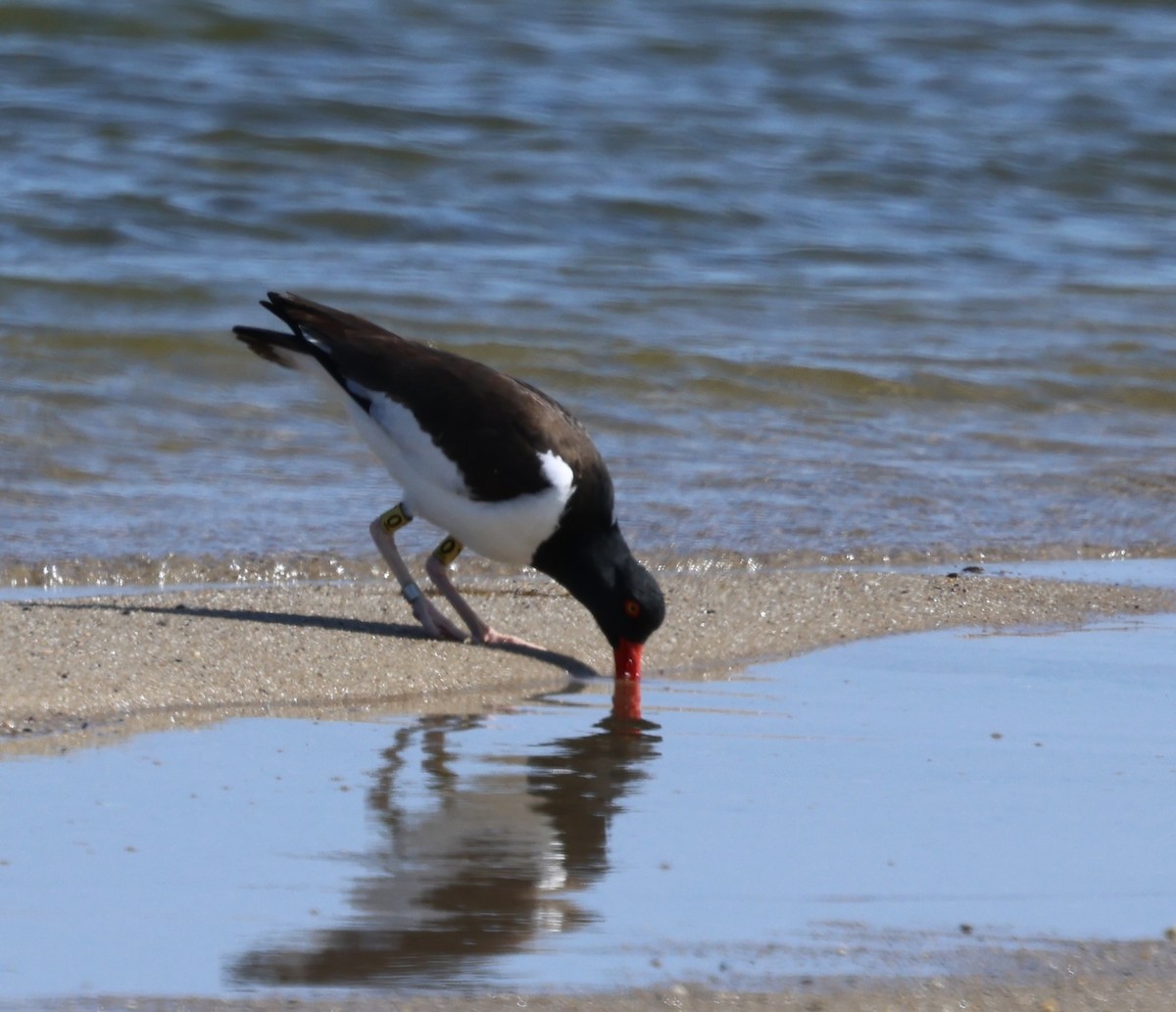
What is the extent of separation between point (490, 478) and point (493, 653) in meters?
0.51

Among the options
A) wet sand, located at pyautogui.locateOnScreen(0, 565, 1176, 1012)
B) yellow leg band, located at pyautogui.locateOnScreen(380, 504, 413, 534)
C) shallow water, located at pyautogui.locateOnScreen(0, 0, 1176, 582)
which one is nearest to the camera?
wet sand, located at pyautogui.locateOnScreen(0, 565, 1176, 1012)

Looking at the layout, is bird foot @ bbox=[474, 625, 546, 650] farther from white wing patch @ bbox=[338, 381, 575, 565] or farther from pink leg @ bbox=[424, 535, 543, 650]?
white wing patch @ bbox=[338, 381, 575, 565]

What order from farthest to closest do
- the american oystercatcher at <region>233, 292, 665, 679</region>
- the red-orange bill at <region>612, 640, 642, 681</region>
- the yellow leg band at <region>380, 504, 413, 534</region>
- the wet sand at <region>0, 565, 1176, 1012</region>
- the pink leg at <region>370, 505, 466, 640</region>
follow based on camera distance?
1. the yellow leg band at <region>380, 504, 413, 534</region>
2. the pink leg at <region>370, 505, 466, 640</region>
3. the american oystercatcher at <region>233, 292, 665, 679</region>
4. the red-orange bill at <region>612, 640, 642, 681</region>
5. the wet sand at <region>0, 565, 1176, 1012</region>

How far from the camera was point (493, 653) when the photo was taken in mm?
5637

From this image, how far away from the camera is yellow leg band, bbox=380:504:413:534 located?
20.1ft

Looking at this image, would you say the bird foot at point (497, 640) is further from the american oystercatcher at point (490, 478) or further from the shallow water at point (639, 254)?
the shallow water at point (639, 254)

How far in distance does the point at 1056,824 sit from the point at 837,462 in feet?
14.5

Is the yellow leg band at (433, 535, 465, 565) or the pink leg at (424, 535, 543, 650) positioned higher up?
the yellow leg band at (433, 535, 465, 565)

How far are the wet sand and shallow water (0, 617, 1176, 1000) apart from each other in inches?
4.0

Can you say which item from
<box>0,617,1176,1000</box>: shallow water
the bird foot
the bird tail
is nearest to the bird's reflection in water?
<box>0,617,1176,1000</box>: shallow water

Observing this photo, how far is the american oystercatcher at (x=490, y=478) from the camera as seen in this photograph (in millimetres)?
5691

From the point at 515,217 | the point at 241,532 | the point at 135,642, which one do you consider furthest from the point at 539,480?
the point at 515,217

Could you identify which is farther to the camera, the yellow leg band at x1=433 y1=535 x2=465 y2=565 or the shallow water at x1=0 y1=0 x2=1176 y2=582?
the shallow water at x1=0 y1=0 x2=1176 y2=582

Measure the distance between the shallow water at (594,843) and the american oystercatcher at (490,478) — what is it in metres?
0.51
